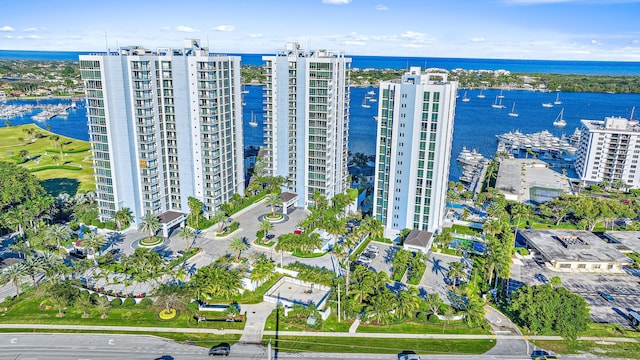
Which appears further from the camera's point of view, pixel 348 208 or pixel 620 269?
pixel 348 208

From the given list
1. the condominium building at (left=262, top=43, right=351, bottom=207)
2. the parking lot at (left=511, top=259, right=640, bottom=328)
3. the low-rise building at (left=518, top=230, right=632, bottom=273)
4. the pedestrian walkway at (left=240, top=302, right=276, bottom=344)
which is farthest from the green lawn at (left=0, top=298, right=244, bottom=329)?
the low-rise building at (left=518, top=230, right=632, bottom=273)

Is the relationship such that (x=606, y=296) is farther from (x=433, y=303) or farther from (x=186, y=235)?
(x=186, y=235)

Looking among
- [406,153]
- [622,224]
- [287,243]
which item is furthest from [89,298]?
[622,224]

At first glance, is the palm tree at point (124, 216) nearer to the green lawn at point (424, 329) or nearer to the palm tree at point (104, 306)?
the palm tree at point (104, 306)

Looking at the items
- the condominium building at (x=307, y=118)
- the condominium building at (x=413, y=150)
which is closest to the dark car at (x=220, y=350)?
the condominium building at (x=413, y=150)

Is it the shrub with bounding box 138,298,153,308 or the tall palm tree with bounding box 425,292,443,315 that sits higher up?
the tall palm tree with bounding box 425,292,443,315

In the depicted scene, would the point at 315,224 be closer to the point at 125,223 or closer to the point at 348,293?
the point at 348,293

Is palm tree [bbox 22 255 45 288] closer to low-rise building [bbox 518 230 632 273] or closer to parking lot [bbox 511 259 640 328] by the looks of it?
parking lot [bbox 511 259 640 328]
